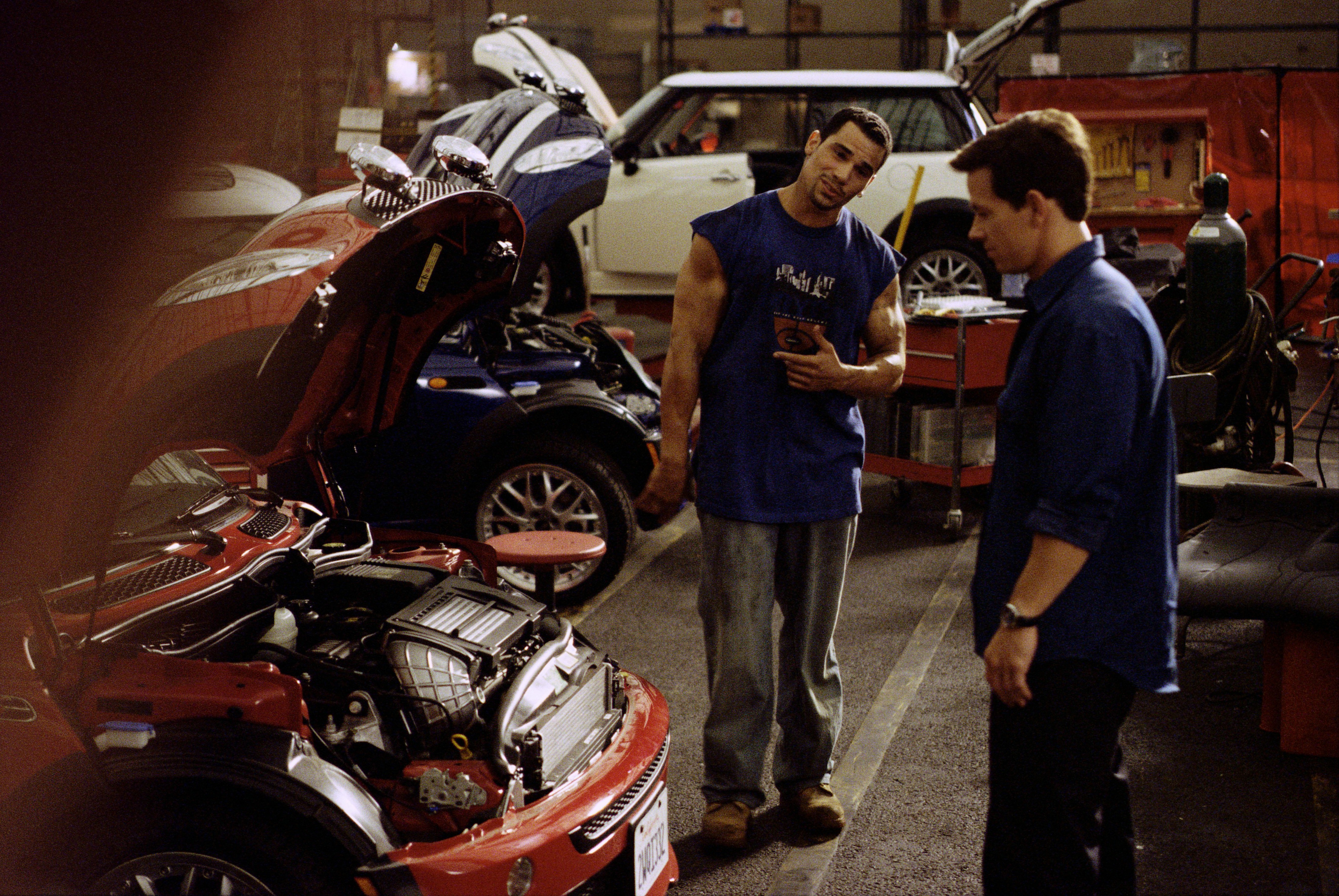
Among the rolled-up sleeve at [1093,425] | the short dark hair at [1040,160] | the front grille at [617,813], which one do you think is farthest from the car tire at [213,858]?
the short dark hair at [1040,160]

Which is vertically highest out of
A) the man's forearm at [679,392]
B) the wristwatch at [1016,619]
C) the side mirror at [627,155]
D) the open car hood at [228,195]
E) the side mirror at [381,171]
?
the side mirror at [627,155]

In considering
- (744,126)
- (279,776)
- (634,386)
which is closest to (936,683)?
(634,386)

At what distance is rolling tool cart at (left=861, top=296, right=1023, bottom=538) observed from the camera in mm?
5945

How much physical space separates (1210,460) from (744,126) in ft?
37.3

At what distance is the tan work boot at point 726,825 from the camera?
10.3 ft

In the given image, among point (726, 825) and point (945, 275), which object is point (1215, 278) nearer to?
point (945, 275)

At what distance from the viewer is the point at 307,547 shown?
269 cm

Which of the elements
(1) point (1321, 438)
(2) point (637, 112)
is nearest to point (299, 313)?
(1) point (1321, 438)

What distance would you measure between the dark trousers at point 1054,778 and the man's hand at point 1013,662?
0.06 m

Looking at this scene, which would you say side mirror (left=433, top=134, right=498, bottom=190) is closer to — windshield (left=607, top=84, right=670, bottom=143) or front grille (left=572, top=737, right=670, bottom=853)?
front grille (left=572, top=737, right=670, bottom=853)

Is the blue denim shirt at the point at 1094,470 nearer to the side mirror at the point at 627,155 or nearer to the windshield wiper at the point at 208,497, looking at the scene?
the windshield wiper at the point at 208,497

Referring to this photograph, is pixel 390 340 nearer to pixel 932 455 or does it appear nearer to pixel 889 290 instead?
pixel 889 290

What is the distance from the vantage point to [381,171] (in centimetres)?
231

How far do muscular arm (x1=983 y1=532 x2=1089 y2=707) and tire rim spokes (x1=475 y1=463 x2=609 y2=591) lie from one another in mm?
3071
